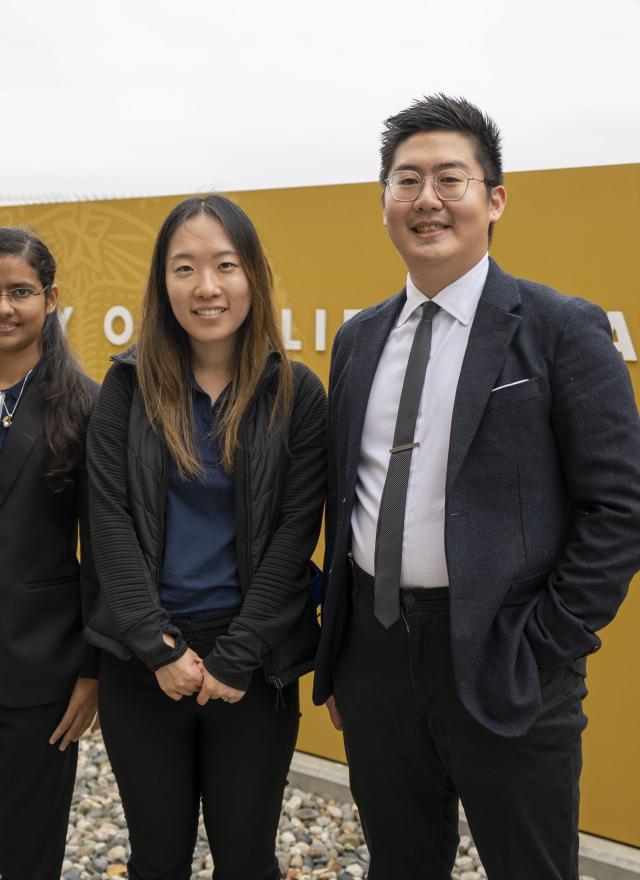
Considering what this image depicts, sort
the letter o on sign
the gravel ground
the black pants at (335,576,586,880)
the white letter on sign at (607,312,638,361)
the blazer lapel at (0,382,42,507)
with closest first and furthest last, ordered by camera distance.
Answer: the black pants at (335,576,586,880) → the blazer lapel at (0,382,42,507) → the white letter on sign at (607,312,638,361) → the gravel ground → the letter o on sign

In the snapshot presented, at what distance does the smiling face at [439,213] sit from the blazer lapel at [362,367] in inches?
9.0

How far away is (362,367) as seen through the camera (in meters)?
2.20

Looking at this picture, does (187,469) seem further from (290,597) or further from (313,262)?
(313,262)

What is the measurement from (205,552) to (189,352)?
22.0 inches

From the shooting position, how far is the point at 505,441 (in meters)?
1.90

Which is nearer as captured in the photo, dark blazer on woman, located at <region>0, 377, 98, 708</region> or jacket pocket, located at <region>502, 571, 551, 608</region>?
jacket pocket, located at <region>502, 571, 551, 608</region>

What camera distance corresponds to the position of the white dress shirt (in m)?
1.99

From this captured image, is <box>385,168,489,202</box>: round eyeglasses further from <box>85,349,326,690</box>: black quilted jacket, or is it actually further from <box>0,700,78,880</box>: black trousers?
<box>0,700,78,880</box>: black trousers

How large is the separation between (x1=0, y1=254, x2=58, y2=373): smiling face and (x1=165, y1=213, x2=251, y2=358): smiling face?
48 cm

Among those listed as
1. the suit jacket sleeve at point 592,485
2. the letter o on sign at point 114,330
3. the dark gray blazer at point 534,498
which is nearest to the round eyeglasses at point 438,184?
the dark gray blazer at point 534,498

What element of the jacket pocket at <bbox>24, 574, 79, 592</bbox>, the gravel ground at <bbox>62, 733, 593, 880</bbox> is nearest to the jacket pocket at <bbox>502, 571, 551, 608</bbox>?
the jacket pocket at <bbox>24, 574, 79, 592</bbox>

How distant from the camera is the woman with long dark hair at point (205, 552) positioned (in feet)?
6.88

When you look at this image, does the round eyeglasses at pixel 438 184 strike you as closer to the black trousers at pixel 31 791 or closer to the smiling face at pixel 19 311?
the smiling face at pixel 19 311

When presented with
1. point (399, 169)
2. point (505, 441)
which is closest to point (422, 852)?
point (505, 441)
